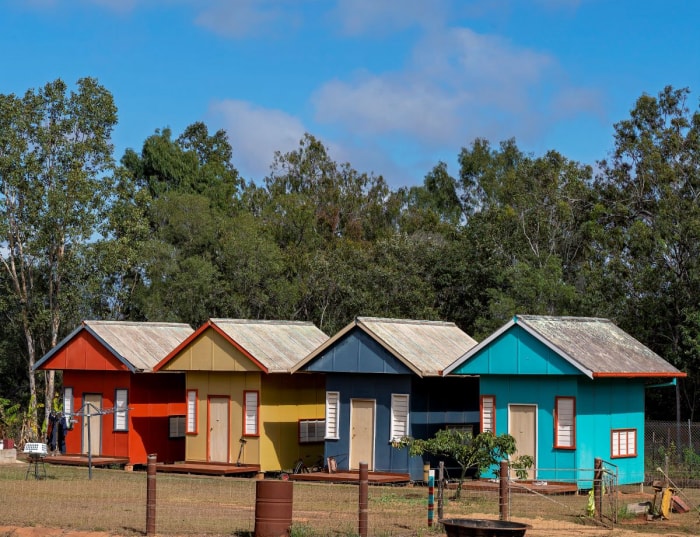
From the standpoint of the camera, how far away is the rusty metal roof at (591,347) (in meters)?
30.1

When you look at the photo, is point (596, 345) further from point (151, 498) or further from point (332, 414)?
point (151, 498)

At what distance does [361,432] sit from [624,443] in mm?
7457

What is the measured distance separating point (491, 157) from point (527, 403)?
55965 mm

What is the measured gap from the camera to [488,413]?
104 ft

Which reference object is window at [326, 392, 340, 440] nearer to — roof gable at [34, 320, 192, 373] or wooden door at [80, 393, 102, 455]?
roof gable at [34, 320, 192, 373]

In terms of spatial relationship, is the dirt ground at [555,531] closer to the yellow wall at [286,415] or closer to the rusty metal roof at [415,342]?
the rusty metal roof at [415,342]

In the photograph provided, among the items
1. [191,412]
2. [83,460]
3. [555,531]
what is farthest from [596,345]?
[83,460]

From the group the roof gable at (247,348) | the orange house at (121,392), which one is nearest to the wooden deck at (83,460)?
the orange house at (121,392)

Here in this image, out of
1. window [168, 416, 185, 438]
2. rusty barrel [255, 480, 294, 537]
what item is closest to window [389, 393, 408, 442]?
window [168, 416, 185, 438]

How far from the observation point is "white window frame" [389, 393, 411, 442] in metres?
32.7

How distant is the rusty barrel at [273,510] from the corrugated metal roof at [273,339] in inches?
611

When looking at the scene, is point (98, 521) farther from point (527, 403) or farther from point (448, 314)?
point (448, 314)

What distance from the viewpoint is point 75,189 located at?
1939 inches

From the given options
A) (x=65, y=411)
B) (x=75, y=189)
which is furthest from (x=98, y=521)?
(x=75, y=189)
